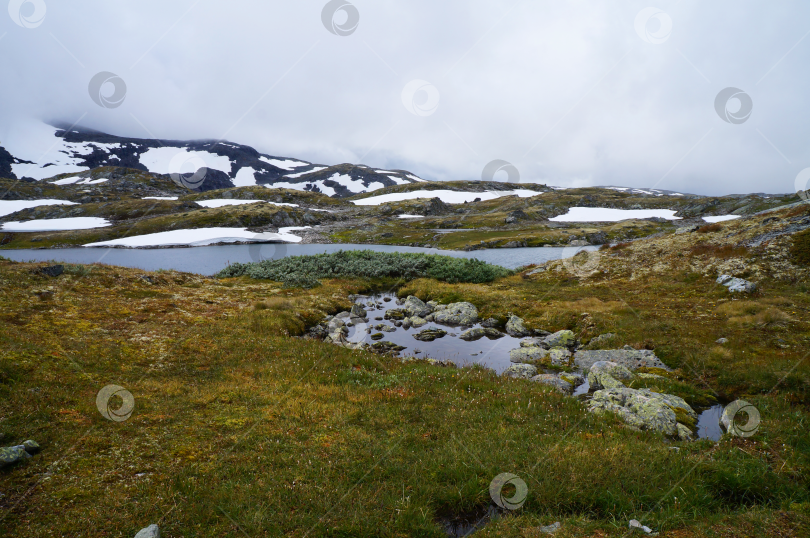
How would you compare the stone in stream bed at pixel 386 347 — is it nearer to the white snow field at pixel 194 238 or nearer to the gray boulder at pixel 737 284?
the gray boulder at pixel 737 284

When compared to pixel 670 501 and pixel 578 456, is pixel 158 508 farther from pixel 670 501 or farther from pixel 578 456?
pixel 670 501

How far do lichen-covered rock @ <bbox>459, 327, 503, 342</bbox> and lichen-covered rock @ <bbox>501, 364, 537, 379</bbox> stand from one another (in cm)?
614

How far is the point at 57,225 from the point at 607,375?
525 feet

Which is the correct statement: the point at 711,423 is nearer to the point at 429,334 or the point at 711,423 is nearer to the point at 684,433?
the point at 684,433

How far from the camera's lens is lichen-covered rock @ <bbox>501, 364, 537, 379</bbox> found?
51.6 feet

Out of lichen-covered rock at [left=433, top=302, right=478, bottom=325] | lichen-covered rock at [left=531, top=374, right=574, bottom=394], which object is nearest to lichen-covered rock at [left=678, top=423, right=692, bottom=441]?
lichen-covered rock at [left=531, top=374, right=574, bottom=394]

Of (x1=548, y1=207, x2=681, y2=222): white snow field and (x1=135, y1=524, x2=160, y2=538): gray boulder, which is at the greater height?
(x1=548, y1=207, x2=681, y2=222): white snow field

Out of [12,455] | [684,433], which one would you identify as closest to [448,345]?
[684,433]

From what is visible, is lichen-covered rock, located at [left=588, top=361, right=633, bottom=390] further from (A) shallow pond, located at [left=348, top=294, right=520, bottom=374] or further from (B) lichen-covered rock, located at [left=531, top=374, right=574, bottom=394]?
(A) shallow pond, located at [left=348, top=294, right=520, bottom=374]

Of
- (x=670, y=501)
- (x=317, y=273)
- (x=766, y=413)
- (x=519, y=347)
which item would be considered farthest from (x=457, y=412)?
(x=317, y=273)

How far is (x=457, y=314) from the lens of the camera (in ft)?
88.4

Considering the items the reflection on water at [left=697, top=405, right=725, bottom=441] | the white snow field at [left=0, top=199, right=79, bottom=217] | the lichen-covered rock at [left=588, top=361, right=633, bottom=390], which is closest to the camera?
the reflection on water at [left=697, top=405, right=725, bottom=441]

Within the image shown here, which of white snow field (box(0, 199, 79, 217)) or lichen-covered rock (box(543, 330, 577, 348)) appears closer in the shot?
lichen-covered rock (box(543, 330, 577, 348))

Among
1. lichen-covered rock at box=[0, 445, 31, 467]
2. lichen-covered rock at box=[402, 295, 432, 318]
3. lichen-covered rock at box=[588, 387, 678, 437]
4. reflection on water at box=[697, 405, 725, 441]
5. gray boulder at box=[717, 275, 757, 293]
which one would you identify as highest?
gray boulder at box=[717, 275, 757, 293]
